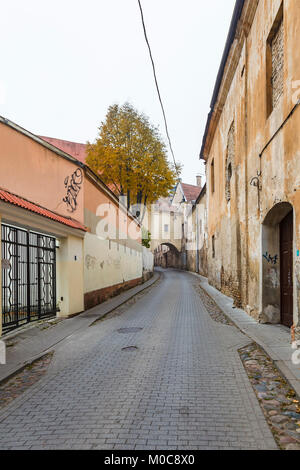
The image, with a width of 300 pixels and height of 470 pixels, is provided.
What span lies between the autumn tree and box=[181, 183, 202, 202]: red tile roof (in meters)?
24.6

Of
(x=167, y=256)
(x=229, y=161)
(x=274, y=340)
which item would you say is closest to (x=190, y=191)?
(x=167, y=256)

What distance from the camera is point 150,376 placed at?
4906 mm

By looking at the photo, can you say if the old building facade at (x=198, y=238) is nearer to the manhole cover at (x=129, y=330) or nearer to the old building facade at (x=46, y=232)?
the old building facade at (x=46, y=232)

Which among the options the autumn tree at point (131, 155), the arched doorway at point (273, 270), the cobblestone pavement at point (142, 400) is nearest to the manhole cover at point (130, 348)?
the cobblestone pavement at point (142, 400)

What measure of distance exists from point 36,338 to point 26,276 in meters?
1.90

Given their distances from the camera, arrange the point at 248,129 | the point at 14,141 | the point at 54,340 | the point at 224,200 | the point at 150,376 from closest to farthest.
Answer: the point at 150,376 → the point at 54,340 → the point at 14,141 → the point at 248,129 → the point at 224,200

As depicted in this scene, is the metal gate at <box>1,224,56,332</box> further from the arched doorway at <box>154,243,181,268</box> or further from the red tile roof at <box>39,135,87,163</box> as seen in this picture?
the arched doorway at <box>154,243,181,268</box>

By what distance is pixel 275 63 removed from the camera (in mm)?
8227

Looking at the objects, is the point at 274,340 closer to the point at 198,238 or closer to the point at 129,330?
the point at 129,330

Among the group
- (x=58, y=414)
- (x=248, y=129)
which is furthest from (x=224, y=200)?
(x=58, y=414)

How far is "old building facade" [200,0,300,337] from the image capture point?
6.55 metres

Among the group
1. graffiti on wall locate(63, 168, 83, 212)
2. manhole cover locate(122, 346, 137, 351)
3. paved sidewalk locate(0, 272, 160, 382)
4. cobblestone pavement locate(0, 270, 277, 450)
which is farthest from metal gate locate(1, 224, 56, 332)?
manhole cover locate(122, 346, 137, 351)
